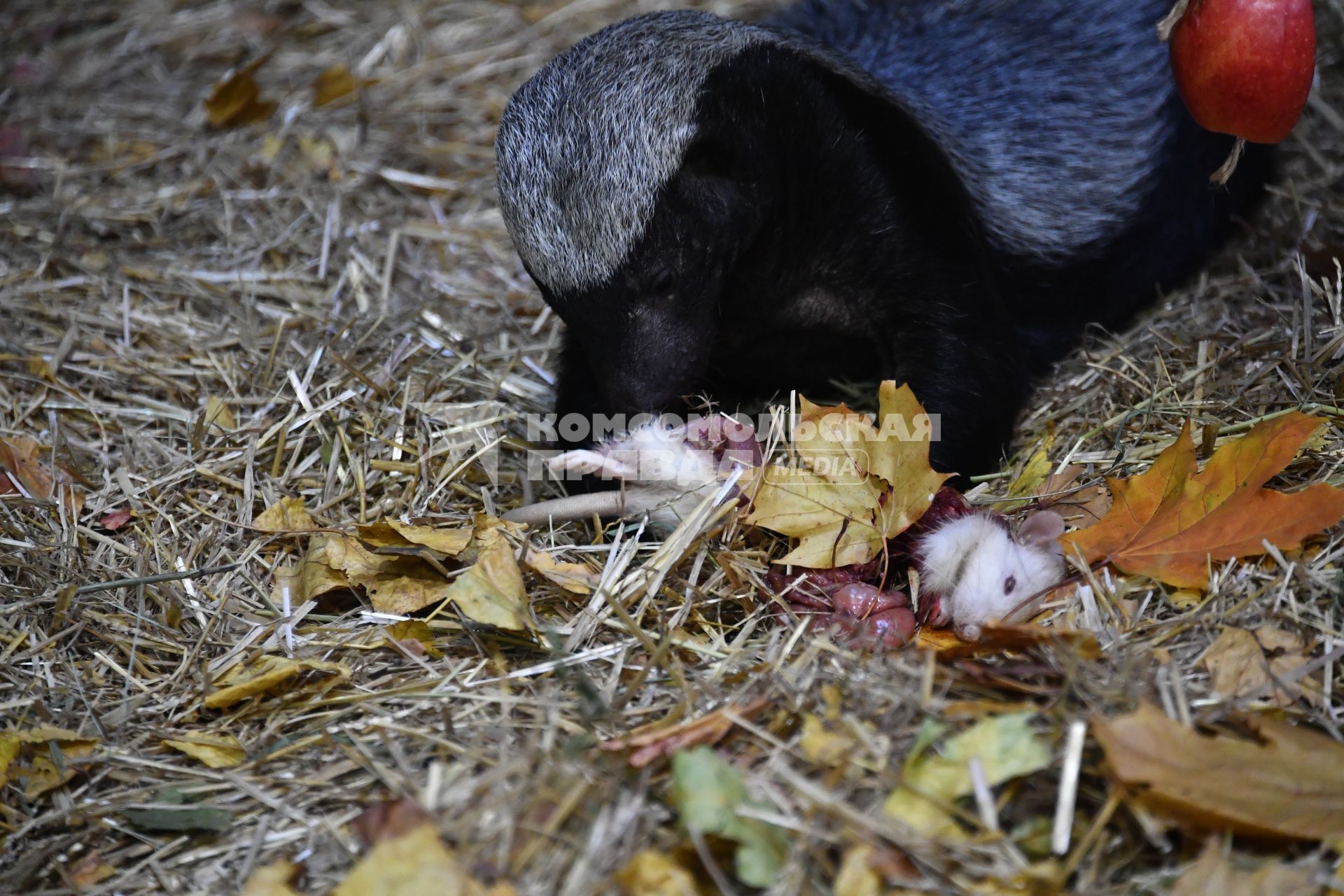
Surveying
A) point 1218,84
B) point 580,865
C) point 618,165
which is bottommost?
point 580,865

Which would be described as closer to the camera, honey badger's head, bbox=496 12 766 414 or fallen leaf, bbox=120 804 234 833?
fallen leaf, bbox=120 804 234 833

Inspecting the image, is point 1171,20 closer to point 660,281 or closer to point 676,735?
point 660,281

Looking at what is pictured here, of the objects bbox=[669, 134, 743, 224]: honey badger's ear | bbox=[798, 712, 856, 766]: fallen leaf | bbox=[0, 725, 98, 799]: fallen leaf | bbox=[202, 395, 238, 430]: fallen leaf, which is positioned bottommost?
bbox=[0, 725, 98, 799]: fallen leaf

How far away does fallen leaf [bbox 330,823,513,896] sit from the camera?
5.72 feet

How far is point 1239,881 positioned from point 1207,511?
0.92m

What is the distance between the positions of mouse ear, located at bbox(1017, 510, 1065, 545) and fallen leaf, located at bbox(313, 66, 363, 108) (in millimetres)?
3687

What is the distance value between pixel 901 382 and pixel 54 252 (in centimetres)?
306

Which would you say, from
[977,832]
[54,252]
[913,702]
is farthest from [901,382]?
[54,252]

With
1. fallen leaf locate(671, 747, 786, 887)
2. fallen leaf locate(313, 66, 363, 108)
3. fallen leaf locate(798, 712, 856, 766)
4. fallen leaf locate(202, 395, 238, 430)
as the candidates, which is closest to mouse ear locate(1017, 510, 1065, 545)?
fallen leaf locate(798, 712, 856, 766)

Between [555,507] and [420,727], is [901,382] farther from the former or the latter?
[420,727]

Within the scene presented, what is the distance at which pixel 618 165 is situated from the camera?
8.36ft

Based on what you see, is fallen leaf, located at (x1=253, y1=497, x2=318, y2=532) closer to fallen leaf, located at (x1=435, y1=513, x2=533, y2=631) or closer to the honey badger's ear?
fallen leaf, located at (x1=435, y1=513, x2=533, y2=631)

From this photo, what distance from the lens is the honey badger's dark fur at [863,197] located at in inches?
104

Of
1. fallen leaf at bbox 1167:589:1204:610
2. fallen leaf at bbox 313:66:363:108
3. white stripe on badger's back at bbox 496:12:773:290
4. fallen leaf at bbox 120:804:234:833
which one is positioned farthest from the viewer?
fallen leaf at bbox 313:66:363:108
